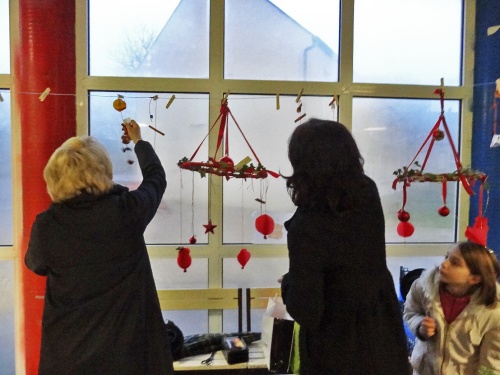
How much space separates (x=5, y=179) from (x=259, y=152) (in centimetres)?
154

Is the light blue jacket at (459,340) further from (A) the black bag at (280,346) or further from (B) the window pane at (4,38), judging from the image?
(B) the window pane at (4,38)

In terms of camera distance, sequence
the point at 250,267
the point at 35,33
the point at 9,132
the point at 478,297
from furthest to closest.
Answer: the point at 250,267 → the point at 9,132 → the point at 35,33 → the point at 478,297

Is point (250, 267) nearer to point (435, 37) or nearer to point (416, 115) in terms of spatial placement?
point (416, 115)

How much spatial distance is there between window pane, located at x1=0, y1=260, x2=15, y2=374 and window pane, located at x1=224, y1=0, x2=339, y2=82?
70.8 inches

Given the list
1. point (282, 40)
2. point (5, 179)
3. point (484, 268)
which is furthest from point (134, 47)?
point (484, 268)

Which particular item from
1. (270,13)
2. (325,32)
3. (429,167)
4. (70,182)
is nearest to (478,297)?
(429,167)

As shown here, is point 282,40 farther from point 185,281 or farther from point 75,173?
point 75,173

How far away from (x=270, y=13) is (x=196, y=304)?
185 centimetres

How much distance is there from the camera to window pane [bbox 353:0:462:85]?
2732 millimetres

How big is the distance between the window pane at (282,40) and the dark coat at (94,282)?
147cm

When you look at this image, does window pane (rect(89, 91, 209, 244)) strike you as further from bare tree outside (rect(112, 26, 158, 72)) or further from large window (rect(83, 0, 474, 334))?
bare tree outside (rect(112, 26, 158, 72))

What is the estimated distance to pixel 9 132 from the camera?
2559mm

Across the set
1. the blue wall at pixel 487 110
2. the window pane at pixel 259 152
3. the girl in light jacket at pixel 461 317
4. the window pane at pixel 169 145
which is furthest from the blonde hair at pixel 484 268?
the window pane at pixel 169 145

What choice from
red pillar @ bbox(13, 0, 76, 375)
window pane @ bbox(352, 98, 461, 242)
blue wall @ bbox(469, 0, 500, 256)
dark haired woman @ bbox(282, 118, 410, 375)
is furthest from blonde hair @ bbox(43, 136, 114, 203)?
blue wall @ bbox(469, 0, 500, 256)
